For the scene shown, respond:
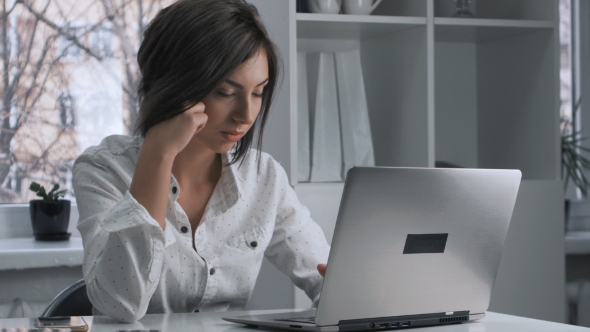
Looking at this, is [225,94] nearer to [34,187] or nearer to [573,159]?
[34,187]

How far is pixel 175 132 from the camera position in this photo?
4.29 ft

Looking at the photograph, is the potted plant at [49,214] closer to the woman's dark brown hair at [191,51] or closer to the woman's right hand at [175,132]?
the woman's dark brown hair at [191,51]

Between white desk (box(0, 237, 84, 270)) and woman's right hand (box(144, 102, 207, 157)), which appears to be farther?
white desk (box(0, 237, 84, 270))

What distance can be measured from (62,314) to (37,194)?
893mm

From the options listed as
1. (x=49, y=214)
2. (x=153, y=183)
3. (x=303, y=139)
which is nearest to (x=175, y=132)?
(x=153, y=183)

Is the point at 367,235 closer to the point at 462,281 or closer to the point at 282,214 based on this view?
the point at 462,281

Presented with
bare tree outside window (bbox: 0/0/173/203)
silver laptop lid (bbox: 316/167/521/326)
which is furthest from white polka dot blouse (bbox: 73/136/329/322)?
bare tree outside window (bbox: 0/0/173/203)

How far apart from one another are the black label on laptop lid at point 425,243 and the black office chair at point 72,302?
76cm

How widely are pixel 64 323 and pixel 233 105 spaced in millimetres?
518

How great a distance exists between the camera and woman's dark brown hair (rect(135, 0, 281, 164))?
4.49 feet

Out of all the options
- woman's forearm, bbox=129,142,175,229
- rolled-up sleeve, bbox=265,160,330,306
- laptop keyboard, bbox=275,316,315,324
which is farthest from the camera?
rolled-up sleeve, bbox=265,160,330,306

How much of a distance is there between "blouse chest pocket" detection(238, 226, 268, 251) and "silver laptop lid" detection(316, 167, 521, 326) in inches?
19.5

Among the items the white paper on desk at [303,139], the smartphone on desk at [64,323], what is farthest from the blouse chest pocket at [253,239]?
the white paper on desk at [303,139]

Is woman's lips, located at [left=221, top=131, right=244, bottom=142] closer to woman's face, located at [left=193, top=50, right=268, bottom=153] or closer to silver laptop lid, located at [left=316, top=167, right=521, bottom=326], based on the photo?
woman's face, located at [left=193, top=50, right=268, bottom=153]
